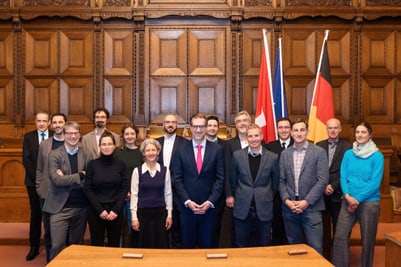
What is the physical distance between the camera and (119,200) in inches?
180

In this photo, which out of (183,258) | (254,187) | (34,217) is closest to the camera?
(183,258)

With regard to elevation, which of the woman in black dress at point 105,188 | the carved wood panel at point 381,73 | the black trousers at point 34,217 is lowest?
the black trousers at point 34,217

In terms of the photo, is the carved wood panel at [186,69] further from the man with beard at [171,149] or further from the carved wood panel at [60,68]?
the man with beard at [171,149]

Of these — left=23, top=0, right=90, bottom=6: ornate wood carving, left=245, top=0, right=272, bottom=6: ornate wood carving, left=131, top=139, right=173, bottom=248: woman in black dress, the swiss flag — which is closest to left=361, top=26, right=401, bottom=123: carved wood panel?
left=245, top=0, right=272, bottom=6: ornate wood carving

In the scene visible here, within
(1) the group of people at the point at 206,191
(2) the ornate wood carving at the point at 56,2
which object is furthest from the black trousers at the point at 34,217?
(2) the ornate wood carving at the point at 56,2

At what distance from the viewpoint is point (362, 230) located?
475 cm

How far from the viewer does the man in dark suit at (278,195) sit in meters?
5.07

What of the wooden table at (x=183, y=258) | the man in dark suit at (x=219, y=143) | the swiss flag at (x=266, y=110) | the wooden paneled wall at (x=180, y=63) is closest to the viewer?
the wooden table at (x=183, y=258)

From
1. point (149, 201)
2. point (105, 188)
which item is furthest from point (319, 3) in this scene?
point (105, 188)

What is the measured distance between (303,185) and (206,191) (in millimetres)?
814

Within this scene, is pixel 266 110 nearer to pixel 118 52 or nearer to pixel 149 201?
pixel 149 201

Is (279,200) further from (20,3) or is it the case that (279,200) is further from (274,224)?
(20,3)

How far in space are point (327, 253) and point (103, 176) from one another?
2.31 metres

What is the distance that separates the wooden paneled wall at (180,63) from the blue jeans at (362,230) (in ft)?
12.6
